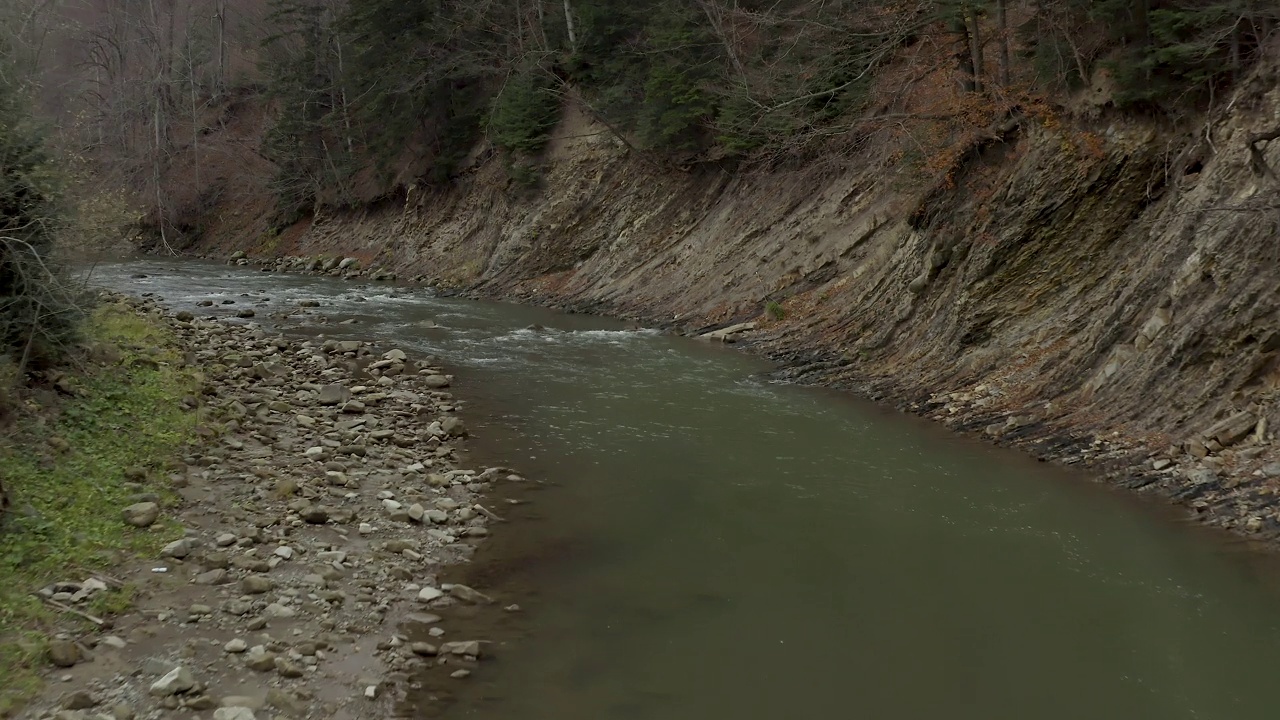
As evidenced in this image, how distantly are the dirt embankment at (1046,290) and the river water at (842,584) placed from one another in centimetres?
109

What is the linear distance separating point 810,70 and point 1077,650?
1718 centimetres

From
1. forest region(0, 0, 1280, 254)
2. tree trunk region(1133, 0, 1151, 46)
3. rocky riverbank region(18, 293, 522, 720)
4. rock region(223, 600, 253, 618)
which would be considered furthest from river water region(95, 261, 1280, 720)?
tree trunk region(1133, 0, 1151, 46)

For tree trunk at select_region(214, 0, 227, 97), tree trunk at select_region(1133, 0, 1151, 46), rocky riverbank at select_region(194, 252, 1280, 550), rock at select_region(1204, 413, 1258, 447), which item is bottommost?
rocky riverbank at select_region(194, 252, 1280, 550)

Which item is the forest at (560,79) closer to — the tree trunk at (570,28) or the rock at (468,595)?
the tree trunk at (570,28)

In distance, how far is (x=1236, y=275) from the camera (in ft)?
37.5

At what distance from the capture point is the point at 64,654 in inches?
236

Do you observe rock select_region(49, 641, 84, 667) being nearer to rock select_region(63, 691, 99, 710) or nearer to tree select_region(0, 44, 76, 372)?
rock select_region(63, 691, 99, 710)

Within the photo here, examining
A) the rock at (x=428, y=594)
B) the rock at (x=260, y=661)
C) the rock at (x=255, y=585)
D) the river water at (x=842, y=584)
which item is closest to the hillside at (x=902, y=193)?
the river water at (x=842, y=584)

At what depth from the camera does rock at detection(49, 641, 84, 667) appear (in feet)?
19.6

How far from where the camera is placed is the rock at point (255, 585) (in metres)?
→ 7.37

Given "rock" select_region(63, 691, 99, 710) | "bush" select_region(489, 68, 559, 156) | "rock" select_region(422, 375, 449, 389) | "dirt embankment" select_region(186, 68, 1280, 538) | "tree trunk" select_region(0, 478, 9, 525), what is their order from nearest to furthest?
1. "rock" select_region(63, 691, 99, 710)
2. "tree trunk" select_region(0, 478, 9, 525)
3. "dirt embankment" select_region(186, 68, 1280, 538)
4. "rock" select_region(422, 375, 449, 389)
5. "bush" select_region(489, 68, 559, 156)

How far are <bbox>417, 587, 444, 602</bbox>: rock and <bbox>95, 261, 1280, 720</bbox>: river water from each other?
69 centimetres

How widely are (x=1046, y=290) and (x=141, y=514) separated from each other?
12960mm

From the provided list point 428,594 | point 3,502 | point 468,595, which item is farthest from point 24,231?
point 468,595
